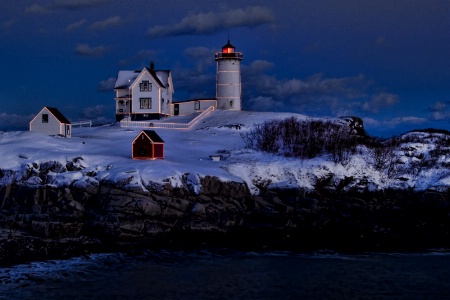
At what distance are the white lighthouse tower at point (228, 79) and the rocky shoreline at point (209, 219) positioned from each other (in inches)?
1464

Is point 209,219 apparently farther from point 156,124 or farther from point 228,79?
point 228,79

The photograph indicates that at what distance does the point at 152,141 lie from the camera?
146ft

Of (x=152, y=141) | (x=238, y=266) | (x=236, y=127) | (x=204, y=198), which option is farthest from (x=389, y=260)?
(x=236, y=127)

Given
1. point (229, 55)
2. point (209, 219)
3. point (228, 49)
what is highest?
point (228, 49)

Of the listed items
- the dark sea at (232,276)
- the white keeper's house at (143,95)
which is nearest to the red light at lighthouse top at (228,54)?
the white keeper's house at (143,95)

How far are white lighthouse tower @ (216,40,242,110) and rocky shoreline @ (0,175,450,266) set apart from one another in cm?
3719

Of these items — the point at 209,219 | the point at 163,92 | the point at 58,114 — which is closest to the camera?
the point at 209,219

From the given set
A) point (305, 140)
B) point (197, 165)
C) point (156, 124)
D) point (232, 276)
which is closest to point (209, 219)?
point (197, 165)

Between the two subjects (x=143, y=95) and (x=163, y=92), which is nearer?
(x=143, y=95)

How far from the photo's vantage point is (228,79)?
76688mm

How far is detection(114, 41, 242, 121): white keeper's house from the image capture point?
71713mm

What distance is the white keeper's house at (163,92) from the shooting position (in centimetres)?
7171

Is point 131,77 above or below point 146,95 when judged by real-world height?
above

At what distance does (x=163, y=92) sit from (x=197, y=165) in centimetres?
3211
